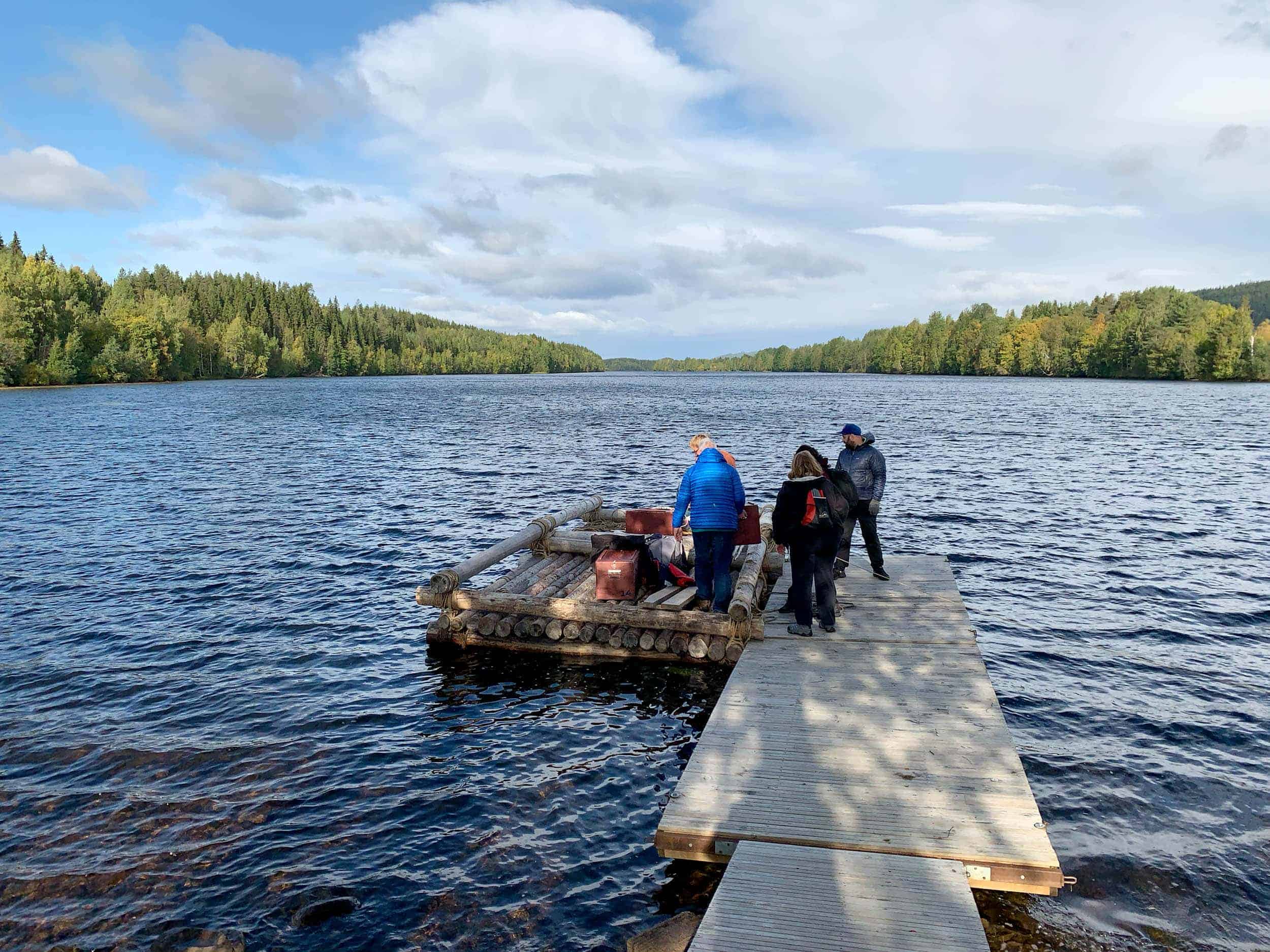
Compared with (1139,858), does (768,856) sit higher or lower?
higher

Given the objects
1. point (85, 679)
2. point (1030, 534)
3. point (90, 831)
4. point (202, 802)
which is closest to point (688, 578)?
point (202, 802)

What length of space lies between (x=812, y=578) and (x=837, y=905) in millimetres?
6850

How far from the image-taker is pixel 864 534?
14500mm

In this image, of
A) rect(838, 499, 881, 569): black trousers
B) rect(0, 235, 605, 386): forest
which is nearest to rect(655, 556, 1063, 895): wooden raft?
rect(838, 499, 881, 569): black trousers

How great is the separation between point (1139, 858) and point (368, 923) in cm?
774

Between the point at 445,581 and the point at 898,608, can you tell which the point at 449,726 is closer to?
the point at 445,581

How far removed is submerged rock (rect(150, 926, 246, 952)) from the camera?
6844 millimetres

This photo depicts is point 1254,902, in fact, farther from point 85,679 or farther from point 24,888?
point 85,679

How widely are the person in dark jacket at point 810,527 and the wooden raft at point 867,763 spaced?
63 centimetres

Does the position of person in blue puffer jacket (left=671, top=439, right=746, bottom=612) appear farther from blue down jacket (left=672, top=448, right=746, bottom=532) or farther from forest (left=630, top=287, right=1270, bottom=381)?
forest (left=630, top=287, right=1270, bottom=381)

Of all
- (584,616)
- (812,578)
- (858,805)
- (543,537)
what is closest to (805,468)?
(812,578)

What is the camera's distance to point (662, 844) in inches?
283

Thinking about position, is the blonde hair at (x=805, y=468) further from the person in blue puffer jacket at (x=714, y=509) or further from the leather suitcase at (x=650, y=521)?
the leather suitcase at (x=650, y=521)

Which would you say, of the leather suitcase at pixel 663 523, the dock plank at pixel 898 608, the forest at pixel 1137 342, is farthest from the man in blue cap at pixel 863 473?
the forest at pixel 1137 342
